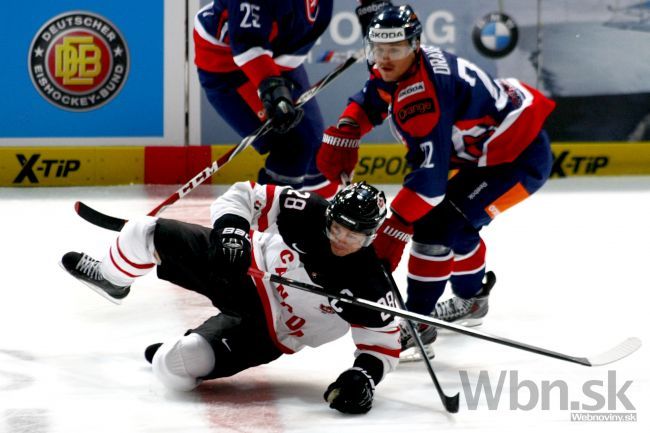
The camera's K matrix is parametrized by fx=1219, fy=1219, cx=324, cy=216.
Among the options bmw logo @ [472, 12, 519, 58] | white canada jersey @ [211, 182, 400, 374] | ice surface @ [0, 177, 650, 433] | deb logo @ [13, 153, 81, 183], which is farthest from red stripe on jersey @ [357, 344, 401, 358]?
bmw logo @ [472, 12, 519, 58]

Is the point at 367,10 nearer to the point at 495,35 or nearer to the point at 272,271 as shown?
the point at 272,271

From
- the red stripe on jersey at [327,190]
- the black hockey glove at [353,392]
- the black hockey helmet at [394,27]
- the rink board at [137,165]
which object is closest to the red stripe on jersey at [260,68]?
the red stripe on jersey at [327,190]

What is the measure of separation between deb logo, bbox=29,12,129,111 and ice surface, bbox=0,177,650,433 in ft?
3.29

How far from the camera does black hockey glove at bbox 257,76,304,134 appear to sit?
3.95m

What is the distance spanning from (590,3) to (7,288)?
371 centimetres

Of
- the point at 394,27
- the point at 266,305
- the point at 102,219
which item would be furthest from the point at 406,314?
the point at 102,219

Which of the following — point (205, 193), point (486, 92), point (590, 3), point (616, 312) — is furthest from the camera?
point (590, 3)

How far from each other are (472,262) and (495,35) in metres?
2.99

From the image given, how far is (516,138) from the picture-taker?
3430mm

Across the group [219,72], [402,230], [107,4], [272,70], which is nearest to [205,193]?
[107,4]

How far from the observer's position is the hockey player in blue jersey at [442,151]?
3174mm

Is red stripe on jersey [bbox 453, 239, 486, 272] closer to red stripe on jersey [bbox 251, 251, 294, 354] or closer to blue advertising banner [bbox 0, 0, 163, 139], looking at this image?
red stripe on jersey [bbox 251, 251, 294, 354]

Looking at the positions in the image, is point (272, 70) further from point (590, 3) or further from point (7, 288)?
point (590, 3)

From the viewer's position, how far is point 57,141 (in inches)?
238
